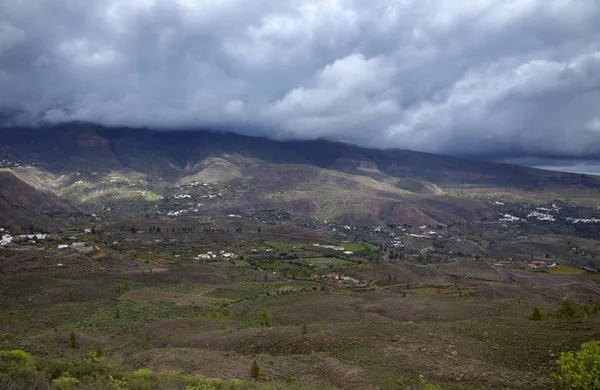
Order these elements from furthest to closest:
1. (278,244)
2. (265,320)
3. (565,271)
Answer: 1. (278,244)
2. (565,271)
3. (265,320)

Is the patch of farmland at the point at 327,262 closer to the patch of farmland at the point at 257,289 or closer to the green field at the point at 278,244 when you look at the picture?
the green field at the point at 278,244

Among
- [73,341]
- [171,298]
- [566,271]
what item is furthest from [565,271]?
[73,341]

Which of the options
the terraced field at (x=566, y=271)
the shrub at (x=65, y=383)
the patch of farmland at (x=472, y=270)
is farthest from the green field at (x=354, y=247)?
the shrub at (x=65, y=383)

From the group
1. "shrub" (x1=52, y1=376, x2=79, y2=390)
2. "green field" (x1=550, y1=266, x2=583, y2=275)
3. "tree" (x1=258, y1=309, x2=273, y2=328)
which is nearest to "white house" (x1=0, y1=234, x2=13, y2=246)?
"tree" (x1=258, y1=309, x2=273, y2=328)

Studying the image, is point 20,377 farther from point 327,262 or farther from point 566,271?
point 566,271

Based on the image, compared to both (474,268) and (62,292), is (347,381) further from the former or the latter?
(474,268)

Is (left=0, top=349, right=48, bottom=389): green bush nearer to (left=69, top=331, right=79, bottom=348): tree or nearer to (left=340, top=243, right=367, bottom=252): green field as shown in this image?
(left=69, top=331, right=79, bottom=348): tree
